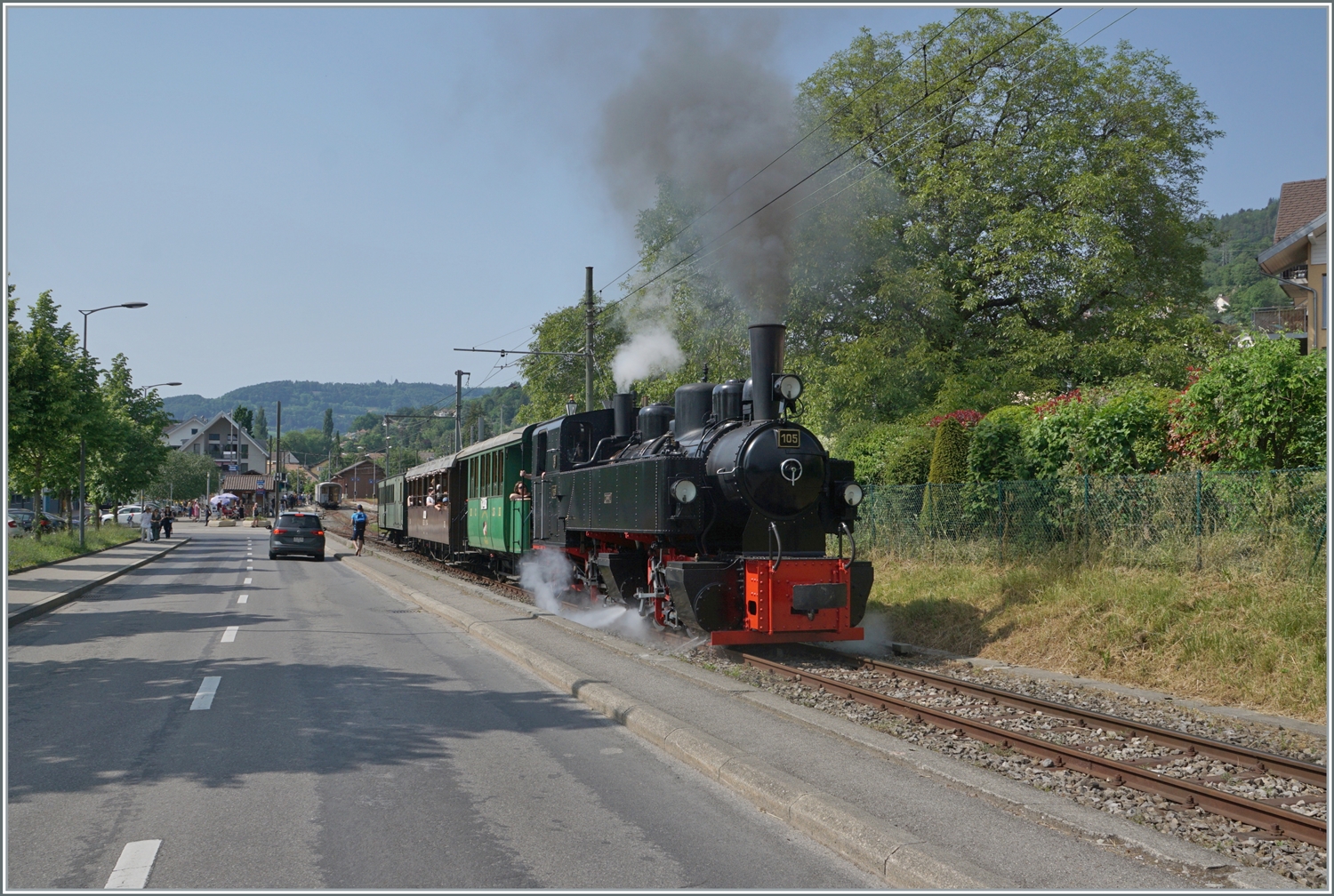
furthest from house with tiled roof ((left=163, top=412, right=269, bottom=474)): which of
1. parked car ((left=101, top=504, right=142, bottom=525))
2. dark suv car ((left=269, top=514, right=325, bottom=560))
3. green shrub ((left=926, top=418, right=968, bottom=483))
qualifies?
green shrub ((left=926, top=418, right=968, bottom=483))

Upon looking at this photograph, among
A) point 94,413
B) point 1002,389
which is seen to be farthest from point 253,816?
point 94,413

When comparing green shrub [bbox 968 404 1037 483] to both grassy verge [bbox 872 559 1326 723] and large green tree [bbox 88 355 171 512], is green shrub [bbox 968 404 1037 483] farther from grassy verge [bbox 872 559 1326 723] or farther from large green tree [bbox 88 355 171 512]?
large green tree [bbox 88 355 171 512]

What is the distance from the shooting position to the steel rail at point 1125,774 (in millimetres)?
5277

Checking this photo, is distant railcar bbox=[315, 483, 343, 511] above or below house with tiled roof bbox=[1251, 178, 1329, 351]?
below

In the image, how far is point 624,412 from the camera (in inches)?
583

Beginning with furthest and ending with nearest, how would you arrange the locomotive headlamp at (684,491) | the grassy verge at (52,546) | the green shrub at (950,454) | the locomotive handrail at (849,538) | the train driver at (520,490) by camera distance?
the grassy verge at (52,546), the train driver at (520,490), the green shrub at (950,454), the locomotive handrail at (849,538), the locomotive headlamp at (684,491)

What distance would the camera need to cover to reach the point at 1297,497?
1048 cm

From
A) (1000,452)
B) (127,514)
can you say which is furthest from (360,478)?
(1000,452)

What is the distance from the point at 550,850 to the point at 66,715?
5.08 meters

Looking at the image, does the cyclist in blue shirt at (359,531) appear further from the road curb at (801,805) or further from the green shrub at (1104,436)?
the road curb at (801,805)

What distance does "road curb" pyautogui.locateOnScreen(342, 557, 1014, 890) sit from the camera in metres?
4.48

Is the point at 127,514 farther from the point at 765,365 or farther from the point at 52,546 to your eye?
the point at 765,365

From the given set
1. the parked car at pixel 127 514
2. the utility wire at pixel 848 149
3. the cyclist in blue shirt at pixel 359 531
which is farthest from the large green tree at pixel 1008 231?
the parked car at pixel 127 514

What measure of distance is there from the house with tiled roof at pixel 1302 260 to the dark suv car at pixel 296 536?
27345mm
